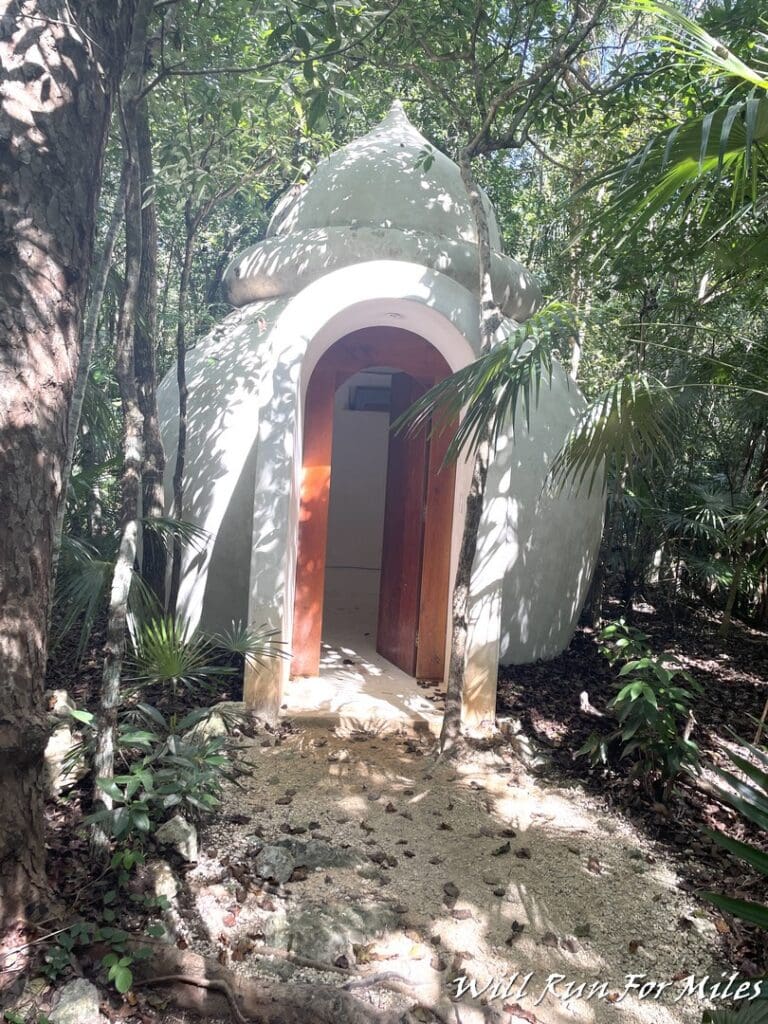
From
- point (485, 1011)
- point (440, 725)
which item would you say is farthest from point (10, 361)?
point (440, 725)

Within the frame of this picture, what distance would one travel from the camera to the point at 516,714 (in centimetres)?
640

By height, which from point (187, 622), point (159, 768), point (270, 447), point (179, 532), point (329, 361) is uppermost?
point (329, 361)

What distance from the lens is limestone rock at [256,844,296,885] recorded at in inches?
157

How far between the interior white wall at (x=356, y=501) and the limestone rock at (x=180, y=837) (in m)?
6.81

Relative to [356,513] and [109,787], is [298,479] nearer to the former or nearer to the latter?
[109,787]

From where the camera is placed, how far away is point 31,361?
3105 mm

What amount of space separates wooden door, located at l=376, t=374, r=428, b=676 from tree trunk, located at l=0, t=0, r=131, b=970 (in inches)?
152

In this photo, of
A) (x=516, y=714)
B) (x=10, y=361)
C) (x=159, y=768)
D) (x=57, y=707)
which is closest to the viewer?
(x=10, y=361)

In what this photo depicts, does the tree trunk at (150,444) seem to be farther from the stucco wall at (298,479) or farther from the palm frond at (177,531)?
the stucco wall at (298,479)

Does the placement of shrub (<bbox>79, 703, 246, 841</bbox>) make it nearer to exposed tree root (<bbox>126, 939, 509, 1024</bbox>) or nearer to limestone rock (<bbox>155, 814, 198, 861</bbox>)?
limestone rock (<bbox>155, 814, 198, 861</bbox>)

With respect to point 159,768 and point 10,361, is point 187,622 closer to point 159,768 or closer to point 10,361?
point 159,768

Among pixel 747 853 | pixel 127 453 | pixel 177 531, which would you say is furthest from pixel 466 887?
pixel 177 531

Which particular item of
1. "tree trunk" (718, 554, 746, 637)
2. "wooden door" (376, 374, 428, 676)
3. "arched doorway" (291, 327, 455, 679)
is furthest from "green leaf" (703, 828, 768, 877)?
"tree trunk" (718, 554, 746, 637)

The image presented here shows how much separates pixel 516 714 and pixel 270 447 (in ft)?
9.55
